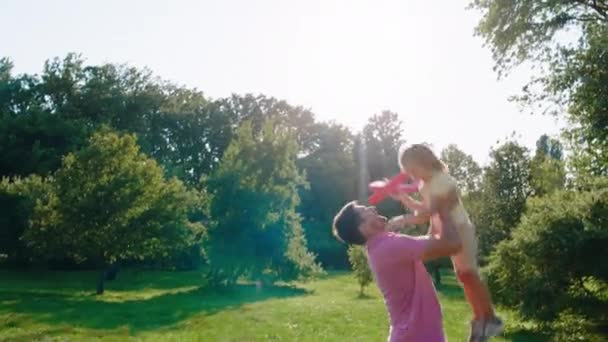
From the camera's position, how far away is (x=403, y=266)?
16.3 feet

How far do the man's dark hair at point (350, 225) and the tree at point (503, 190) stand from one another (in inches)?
1265

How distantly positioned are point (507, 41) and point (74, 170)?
24300 millimetres

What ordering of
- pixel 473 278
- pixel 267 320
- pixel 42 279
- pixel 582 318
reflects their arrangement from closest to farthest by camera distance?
pixel 473 278 → pixel 582 318 → pixel 267 320 → pixel 42 279

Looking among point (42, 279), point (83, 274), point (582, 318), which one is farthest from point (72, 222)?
point (582, 318)

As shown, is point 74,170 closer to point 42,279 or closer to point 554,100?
point 42,279

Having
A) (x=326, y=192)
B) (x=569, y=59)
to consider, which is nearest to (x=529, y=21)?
(x=569, y=59)

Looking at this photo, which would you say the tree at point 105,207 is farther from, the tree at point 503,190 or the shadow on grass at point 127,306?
the tree at point 503,190

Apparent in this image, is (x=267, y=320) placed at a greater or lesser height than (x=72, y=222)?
lesser

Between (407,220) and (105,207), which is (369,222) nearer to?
(407,220)

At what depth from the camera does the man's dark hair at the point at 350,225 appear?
5.21 meters

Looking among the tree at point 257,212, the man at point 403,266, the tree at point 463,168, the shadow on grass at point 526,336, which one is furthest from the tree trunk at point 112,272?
the man at point 403,266

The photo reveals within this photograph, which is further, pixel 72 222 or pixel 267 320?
pixel 72 222

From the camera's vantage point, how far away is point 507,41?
2364 cm

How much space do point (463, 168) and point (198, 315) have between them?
1279 inches
